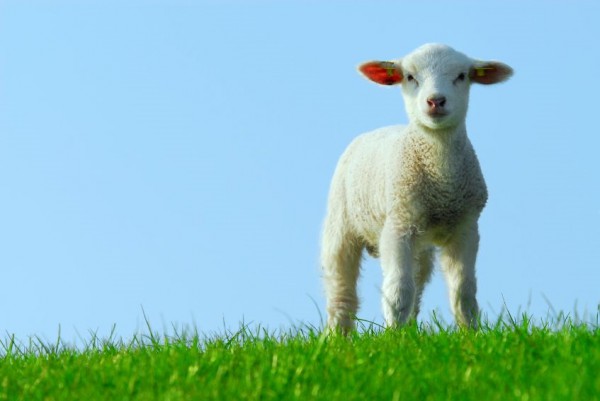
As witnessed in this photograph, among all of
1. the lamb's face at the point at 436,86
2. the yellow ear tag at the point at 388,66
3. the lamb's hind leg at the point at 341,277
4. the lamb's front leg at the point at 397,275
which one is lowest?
the lamb's front leg at the point at 397,275

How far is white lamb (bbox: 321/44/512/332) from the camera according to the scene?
26.8ft

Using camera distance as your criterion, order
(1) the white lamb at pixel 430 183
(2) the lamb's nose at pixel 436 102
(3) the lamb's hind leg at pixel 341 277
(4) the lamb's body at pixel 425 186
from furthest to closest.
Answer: (3) the lamb's hind leg at pixel 341 277 < (4) the lamb's body at pixel 425 186 < (1) the white lamb at pixel 430 183 < (2) the lamb's nose at pixel 436 102

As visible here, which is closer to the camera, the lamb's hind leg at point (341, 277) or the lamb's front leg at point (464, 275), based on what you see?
the lamb's front leg at point (464, 275)

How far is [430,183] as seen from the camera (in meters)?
8.45

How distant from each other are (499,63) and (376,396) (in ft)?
14.9

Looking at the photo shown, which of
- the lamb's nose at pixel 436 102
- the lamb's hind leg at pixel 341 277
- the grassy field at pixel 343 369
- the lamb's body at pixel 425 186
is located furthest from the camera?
the lamb's hind leg at pixel 341 277

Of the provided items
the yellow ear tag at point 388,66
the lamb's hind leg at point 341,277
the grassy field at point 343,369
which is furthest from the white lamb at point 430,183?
the grassy field at point 343,369

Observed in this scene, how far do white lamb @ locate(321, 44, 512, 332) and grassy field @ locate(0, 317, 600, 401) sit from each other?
1.49 meters

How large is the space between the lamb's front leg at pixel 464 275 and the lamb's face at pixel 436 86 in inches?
37.8

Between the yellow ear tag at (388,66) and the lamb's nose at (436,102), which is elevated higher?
the yellow ear tag at (388,66)

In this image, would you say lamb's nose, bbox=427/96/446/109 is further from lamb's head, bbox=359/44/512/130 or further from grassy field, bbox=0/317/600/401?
grassy field, bbox=0/317/600/401

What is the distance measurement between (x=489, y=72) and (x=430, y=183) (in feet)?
3.78

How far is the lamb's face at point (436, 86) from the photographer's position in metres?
8.11

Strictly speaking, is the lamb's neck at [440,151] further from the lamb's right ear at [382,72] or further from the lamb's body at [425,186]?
the lamb's right ear at [382,72]
